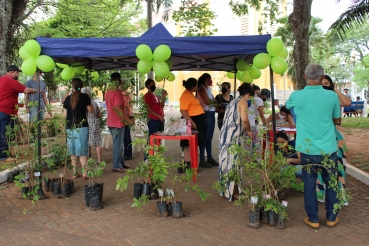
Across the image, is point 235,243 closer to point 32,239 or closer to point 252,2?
point 32,239

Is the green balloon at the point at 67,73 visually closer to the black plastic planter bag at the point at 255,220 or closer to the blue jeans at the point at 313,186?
the black plastic planter bag at the point at 255,220

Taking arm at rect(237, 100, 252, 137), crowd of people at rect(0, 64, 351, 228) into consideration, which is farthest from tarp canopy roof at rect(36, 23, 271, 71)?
arm at rect(237, 100, 252, 137)

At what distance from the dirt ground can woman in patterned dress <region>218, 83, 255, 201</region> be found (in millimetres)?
3154

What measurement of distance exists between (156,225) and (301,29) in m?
7.14

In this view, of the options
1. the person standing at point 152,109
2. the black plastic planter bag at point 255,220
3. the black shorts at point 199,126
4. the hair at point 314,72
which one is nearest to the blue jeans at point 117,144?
the person standing at point 152,109

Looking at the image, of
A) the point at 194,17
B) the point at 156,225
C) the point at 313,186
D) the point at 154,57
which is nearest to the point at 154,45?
the point at 154,57

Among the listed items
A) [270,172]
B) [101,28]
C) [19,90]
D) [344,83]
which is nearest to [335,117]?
[270,172]

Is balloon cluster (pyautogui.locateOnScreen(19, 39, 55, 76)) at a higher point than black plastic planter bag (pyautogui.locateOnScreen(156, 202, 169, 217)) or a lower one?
higher

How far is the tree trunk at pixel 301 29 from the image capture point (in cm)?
948

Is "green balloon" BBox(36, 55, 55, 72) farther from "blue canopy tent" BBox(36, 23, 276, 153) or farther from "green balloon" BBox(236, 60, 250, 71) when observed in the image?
"green balloon" BBox(236, 60, 250, 71)

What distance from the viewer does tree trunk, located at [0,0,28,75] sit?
27.9ft

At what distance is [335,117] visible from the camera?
4004mm

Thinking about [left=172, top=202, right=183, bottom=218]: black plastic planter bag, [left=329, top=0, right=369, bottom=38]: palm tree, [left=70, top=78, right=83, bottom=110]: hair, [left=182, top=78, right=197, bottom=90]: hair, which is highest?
[left=329, top=0, right=369, bottom=38]: palm tree

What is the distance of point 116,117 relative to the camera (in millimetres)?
6637
